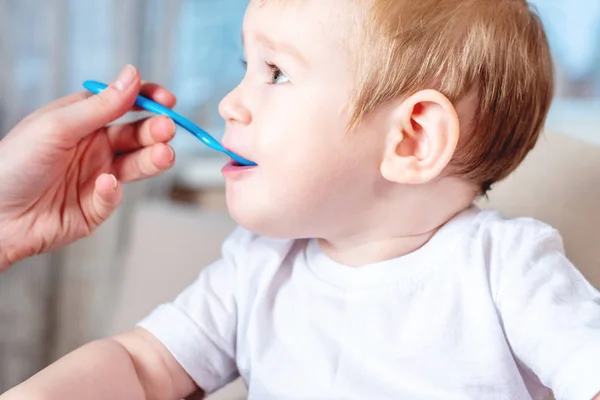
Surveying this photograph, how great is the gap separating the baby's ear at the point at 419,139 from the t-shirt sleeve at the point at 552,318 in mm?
133

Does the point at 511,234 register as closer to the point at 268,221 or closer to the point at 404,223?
the point at 404,223

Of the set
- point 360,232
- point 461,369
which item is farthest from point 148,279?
point 461,369

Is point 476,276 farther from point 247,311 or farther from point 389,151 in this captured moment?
point 247,311

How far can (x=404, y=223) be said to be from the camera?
0.81 meters

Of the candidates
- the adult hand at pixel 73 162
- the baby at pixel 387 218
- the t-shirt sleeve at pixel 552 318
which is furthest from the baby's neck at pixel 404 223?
the adult hand at pixel 73 162

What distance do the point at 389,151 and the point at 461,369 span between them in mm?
249

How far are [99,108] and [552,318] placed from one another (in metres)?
0.60

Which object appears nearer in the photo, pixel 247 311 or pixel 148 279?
pixel 247 311

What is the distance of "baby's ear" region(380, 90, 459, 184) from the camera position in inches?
29.0

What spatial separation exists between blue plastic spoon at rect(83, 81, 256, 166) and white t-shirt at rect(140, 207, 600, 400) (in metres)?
0.16

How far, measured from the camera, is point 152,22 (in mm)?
1553

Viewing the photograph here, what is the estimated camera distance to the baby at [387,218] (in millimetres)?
729

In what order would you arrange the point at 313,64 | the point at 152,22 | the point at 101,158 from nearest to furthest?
1. the point at 313,64
2. the point at 101,158
3. the point at 152,22

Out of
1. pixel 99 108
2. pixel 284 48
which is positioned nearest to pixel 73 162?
pixel 99 108
